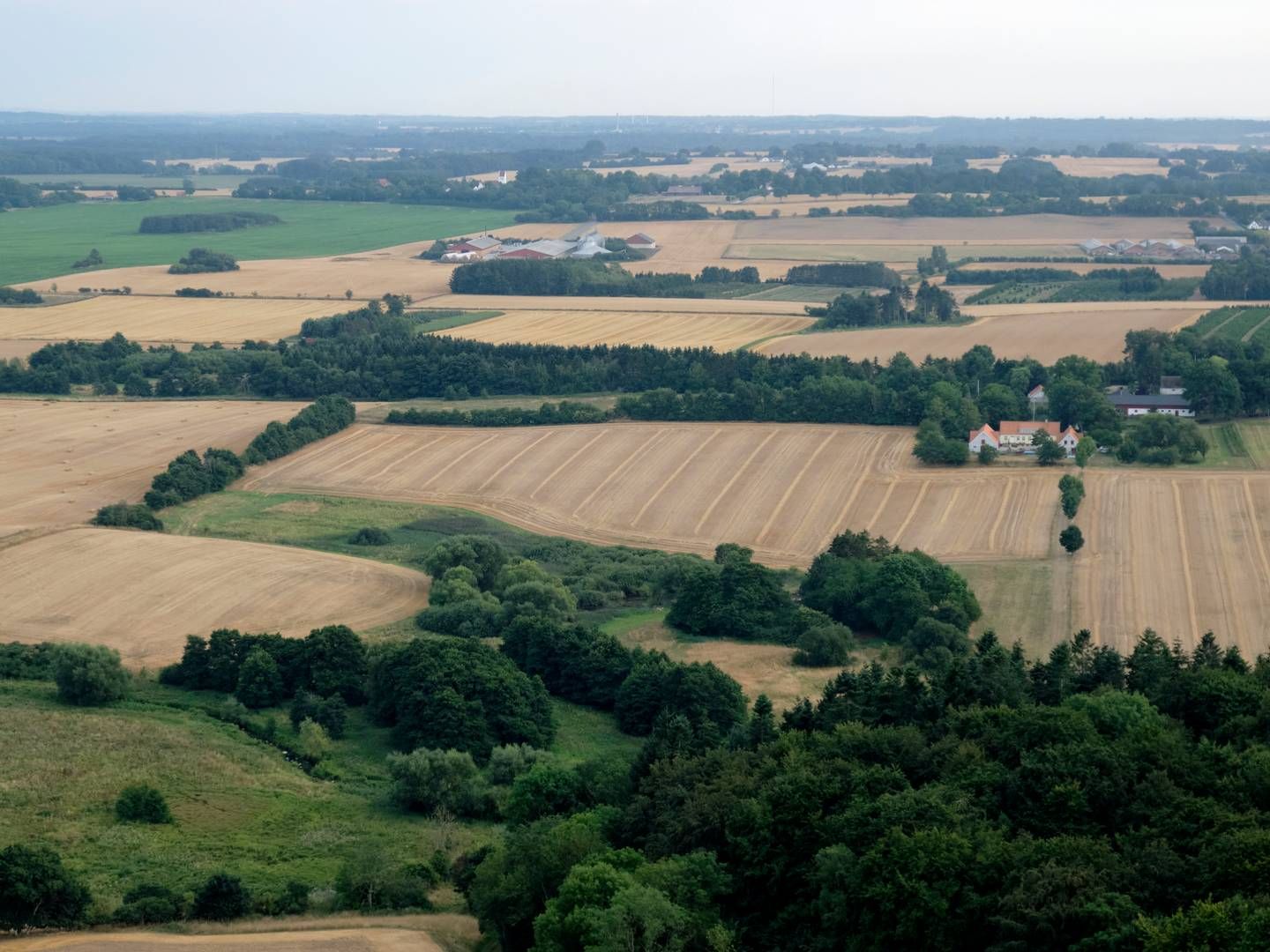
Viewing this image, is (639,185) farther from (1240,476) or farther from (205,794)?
(205,794)

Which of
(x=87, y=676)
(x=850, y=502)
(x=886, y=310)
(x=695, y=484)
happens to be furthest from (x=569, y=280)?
(x=87, y=676)

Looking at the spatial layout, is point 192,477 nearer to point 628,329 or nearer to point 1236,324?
point 628,329

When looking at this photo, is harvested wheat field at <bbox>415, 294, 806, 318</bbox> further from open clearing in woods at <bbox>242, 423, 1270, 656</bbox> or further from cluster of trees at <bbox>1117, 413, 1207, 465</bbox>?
cluster of trees at <bbox>1117, 413, 1207, 465</bbox>

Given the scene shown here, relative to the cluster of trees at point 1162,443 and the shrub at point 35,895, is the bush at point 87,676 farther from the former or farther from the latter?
the cluster of trees at point 1162,443

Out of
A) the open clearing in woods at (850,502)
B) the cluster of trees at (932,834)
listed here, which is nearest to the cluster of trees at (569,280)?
the open clearing in woods at (850,502)

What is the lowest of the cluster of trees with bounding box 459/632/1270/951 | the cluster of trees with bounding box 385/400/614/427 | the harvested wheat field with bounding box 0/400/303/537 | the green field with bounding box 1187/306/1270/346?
the harvested wheat field with bounding box 0/400/303/537

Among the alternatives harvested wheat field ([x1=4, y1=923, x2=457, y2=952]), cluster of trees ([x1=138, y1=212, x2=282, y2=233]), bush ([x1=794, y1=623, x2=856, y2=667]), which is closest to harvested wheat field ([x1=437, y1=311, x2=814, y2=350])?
bush ([x1=794, y1=623, x2=856, y2=667])
